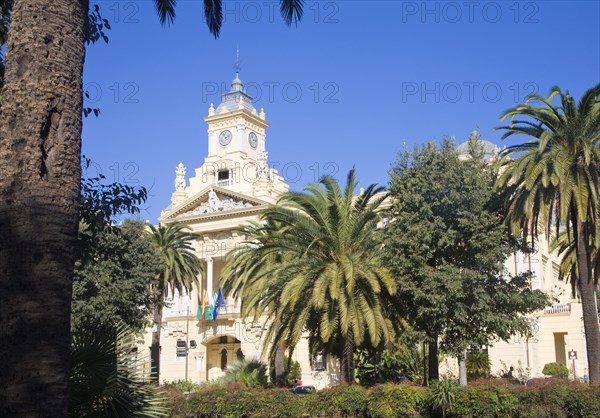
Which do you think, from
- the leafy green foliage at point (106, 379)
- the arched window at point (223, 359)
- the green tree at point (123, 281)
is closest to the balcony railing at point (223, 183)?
the arched window at point (223, 359)

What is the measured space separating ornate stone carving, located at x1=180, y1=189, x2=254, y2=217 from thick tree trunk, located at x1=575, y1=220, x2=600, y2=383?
33388 mm

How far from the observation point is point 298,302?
2470cm

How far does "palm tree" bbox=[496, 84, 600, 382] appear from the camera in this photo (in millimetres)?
22234

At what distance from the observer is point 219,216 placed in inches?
2169

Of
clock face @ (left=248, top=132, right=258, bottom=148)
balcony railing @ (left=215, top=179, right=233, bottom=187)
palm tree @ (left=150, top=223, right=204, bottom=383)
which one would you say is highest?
clock face @ (left=248, top=132, right=258, bottom=148)

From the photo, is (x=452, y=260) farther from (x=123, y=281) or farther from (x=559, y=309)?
(x=559, y=309)

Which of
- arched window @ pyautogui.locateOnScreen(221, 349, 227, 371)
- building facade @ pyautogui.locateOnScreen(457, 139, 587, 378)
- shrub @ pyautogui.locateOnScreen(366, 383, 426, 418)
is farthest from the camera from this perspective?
arched window @ pyautogui.locateOnScreen(221, 349, 227, 371)

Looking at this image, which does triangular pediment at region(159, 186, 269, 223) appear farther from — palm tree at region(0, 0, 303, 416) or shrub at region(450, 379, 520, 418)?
palm tree at region(0, 0, 303, 416)

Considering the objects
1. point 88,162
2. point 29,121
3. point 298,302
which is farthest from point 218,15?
point 298,302

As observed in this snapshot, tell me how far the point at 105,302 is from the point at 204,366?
2579cm

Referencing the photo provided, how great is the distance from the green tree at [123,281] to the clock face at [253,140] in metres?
23.2

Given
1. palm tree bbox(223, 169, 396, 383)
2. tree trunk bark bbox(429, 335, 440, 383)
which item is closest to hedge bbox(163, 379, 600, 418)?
palm tree bbox(223, 169, 396, 383)

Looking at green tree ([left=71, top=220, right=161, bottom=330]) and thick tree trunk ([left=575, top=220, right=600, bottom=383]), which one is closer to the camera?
thick tree trunk ([left=575, top=220, right=600, bottom=383])

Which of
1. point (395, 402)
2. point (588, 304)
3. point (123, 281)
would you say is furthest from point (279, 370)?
point (588, 304)
